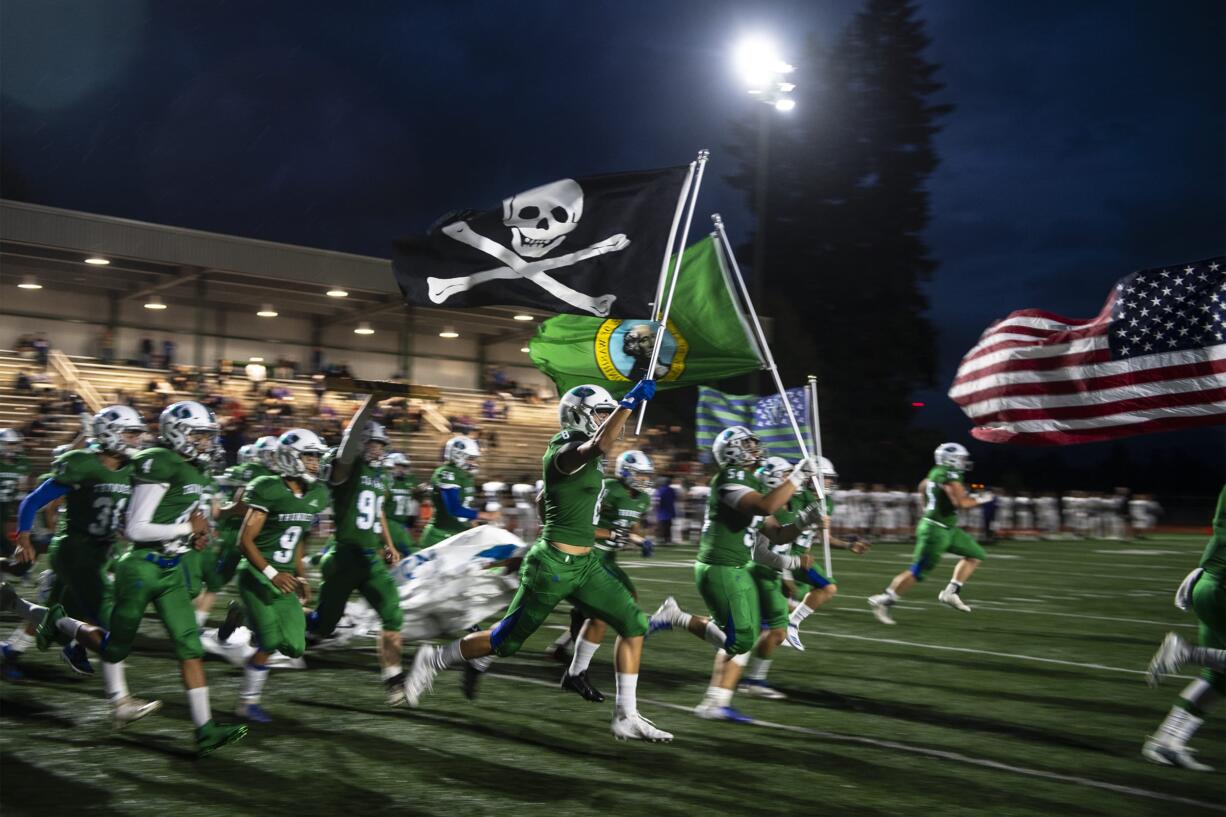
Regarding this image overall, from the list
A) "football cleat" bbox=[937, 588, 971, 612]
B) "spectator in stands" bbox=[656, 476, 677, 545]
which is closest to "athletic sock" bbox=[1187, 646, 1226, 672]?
"football cleat" bbox=[937, 588, 971, 612]

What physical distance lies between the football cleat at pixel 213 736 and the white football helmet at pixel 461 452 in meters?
→ 5.12

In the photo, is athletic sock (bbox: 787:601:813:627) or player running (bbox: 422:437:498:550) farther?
player running (bbox: 422:437:498:550)

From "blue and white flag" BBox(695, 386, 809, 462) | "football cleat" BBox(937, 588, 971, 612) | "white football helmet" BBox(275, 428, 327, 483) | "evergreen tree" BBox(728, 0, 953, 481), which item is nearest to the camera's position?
"white football helmet" BBox(275, 428, 327, 483)

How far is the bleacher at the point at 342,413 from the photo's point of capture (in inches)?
1027

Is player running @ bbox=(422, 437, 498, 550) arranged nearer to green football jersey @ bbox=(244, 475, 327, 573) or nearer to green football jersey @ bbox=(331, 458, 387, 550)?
green football jersey @ bbox=(331, 458, 387, 550)

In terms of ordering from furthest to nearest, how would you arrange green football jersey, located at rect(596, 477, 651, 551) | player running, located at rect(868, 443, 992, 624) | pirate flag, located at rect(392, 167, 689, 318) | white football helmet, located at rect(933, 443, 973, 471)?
white football helmet, located at rect(933, 443, 973, 471) → player running, located at rect(868, 443, 992, 624) → pirate flag, located at rect(392, 167, 689, 318) → green football jersey, located at rect(596, 477, 651, 551)

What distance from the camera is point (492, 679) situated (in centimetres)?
866

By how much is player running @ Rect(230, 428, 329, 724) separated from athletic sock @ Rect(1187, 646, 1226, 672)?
5.29m

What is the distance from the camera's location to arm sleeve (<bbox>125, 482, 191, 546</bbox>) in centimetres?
613

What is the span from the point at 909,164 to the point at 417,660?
51.4m

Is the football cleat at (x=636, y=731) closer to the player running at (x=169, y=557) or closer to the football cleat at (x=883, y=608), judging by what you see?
the player running at (x=169, y=557)

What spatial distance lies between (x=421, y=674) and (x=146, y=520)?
76.5 inches

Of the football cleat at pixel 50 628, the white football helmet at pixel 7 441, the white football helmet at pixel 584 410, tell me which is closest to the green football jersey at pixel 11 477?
the white football helmet at pixel 7 441

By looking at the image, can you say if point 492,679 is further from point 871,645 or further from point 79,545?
point 871,645
